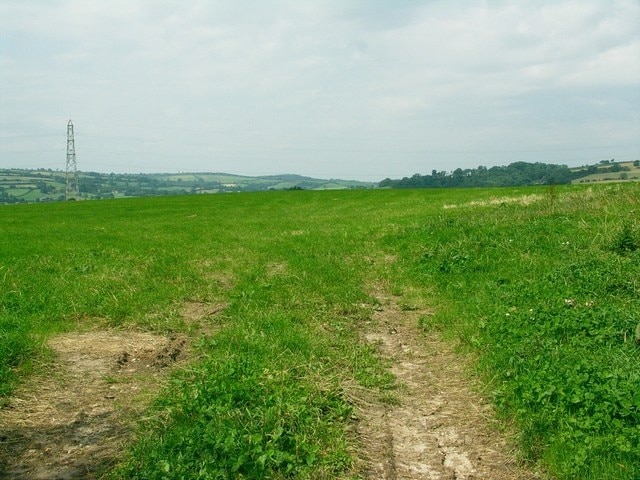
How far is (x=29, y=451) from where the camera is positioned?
213 inches

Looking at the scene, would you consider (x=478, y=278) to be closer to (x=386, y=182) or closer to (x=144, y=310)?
(x=144, y=310)

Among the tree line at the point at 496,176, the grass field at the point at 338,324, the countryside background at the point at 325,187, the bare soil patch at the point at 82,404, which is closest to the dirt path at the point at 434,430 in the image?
the grass field at the point at 338,324

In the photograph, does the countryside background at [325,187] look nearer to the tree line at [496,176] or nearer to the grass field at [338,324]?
the tree line at [496,176]

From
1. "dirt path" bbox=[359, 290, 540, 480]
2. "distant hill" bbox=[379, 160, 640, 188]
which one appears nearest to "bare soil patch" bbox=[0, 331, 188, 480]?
"dirt path" bbox=[359, 290, 540, 480]

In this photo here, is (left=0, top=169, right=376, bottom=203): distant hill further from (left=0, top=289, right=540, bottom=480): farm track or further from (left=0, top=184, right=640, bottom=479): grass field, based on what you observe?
(left=0, top=289, right=540, bottom=480): farm track

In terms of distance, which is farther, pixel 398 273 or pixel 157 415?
pixel 398 273

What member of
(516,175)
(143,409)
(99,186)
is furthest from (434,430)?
(99,186)

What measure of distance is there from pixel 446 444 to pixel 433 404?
0.95m

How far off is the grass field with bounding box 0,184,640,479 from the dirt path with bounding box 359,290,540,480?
0.24 m

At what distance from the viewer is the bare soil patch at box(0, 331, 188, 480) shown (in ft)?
17.1

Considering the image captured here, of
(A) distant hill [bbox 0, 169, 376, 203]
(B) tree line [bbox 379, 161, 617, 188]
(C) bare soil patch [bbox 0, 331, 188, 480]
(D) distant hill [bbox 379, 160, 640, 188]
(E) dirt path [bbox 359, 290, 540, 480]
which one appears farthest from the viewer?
(A) distant hill [bbox 0, 169, 376, 203]

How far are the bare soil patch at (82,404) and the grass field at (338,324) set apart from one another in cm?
34

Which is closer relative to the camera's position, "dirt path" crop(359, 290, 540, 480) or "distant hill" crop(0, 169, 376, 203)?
"dirt path" crop(359, 290, 540, 480)

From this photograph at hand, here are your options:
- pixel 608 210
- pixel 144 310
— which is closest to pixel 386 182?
pixel 608 210
